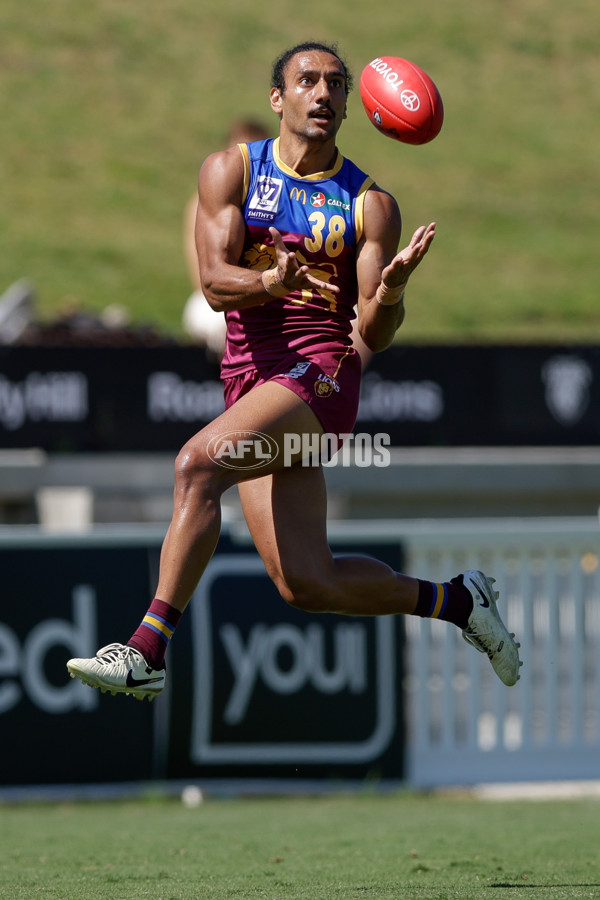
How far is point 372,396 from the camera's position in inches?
461

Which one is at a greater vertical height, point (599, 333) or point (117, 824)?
point (599, 333)

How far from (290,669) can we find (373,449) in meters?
3.27

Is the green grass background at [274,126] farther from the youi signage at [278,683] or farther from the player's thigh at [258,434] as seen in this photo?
the player's thigh at [258,434]

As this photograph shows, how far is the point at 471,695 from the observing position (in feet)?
30.2

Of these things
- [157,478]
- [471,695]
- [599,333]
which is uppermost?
[599,333]

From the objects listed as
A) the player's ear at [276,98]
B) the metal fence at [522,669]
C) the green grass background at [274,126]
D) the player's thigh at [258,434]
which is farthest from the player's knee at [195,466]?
the green grass background at [274,126]

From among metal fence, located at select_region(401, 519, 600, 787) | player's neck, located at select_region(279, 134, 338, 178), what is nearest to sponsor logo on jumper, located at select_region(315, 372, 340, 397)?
player's neck, located at select_region(279, 134, 338, 178)

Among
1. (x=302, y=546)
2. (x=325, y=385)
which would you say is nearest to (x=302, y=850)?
(x=302, y=546)

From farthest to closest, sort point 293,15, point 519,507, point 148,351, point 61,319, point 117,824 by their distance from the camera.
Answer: point 293,15 < point 61,319 < point 519,507 < point 148,351 < point 117,824

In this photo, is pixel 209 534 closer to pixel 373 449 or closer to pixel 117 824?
pixel 117 824

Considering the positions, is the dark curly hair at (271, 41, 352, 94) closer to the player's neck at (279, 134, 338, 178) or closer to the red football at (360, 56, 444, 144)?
the red football at (360, 56, 444, 144)

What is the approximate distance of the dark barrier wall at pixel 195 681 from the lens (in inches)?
340

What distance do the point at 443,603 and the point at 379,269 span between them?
4.46 ft

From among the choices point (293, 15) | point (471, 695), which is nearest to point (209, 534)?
point (471, 695)
